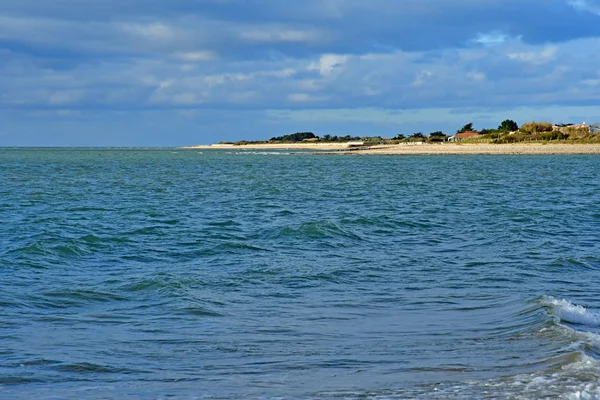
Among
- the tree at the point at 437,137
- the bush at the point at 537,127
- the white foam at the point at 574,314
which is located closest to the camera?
the white foam at the point at 574,314

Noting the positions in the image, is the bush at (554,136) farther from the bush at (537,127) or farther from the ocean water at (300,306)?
the ocean water at (300,306)

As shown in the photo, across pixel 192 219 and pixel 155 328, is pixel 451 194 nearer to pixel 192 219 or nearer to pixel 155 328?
pixel 192 219

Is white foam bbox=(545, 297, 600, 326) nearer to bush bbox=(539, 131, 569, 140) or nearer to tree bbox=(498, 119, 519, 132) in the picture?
bush bbox=(539, 131, 569, 140)

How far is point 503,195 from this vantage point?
125ft

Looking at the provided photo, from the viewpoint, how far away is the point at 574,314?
1118 cm

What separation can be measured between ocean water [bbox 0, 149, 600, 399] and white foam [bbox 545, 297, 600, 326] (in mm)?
40

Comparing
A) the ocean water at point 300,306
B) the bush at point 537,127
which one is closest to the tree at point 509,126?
the bush at point 537,127

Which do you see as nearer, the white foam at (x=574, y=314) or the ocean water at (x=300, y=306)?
the ocean water at (x=300, y=306)

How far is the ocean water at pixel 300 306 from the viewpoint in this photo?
830 centimetres

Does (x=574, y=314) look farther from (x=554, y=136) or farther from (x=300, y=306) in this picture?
(x=554, y=136)

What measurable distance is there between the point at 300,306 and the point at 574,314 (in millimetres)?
4148

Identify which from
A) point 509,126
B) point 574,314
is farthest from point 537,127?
point 574,314

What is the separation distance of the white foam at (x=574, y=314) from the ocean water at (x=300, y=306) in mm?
40

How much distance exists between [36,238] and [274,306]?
1058cm
